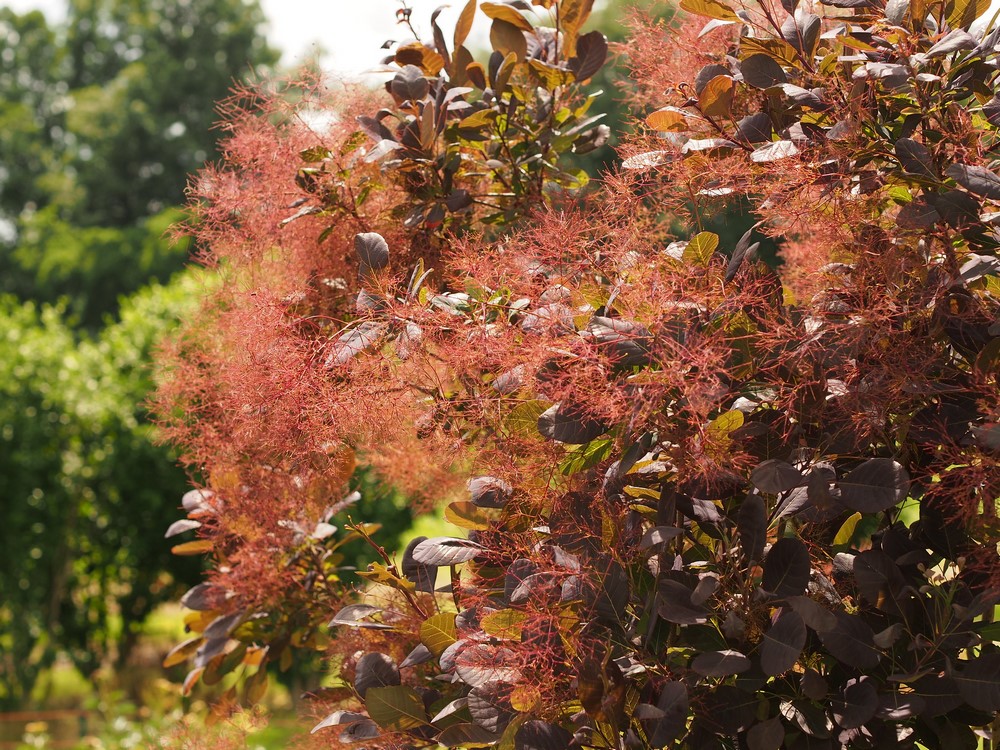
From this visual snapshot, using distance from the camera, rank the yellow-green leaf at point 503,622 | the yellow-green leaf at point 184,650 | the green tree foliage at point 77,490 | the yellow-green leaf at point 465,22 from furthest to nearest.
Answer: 1. the green tree foliage at point 77,490
2. the yellow-green leaf at point 184,650
3. the yellow-green leaf at point 465,22
4. the yellow-green leaf at point 503,622

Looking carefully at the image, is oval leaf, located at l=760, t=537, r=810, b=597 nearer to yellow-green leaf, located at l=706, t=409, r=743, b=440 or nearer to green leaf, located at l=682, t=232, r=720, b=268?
yellow-green leaf, located at l=706, t=409, r=743, b=440

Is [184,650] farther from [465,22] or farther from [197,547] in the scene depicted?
[465,22]

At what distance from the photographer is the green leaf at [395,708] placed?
1.48m

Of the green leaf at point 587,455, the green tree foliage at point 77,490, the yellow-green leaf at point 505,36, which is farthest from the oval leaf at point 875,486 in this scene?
the green tree foliage at point 77,490

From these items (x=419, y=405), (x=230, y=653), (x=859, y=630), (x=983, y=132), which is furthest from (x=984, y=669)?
(x=230, y=653)

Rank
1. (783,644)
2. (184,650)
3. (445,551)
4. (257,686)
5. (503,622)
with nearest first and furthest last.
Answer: (783,644)
(503,622)
(445,551)
(257,686)
(184,650)

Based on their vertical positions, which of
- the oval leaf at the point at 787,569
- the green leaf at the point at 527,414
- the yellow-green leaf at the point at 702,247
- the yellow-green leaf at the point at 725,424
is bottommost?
the oval leaf at the point at 787,569

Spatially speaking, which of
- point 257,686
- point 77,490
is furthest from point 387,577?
point 77,490

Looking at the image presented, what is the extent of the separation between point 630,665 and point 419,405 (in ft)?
1.70

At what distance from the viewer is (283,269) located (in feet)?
6.36

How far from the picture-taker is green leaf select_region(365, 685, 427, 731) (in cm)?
148

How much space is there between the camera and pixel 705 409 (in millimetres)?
1219

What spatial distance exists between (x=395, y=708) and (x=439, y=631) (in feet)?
0.45

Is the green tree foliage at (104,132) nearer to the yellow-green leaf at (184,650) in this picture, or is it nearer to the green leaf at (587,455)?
the yellow-green leaf at (184,650)
